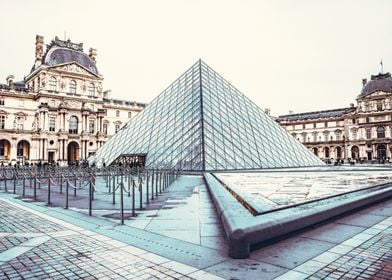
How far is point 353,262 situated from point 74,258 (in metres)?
3.09

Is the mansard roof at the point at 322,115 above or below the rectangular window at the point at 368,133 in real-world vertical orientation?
above

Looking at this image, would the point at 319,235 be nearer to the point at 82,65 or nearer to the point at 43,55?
the point at 82,65

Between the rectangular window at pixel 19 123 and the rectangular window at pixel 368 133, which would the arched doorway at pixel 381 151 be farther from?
the rectangular window at pixel 19 123

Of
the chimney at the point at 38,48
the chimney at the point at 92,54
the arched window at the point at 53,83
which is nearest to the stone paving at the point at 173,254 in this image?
the arched window at the point at 53,83

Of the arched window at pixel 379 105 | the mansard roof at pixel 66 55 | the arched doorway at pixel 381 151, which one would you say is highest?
the mansard roof at pixel 66 55

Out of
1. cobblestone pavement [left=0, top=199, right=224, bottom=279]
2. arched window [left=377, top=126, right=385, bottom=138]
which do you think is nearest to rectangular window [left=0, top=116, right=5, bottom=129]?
cobblestone pavement [left=0, top=199, right=224, bottom=279]

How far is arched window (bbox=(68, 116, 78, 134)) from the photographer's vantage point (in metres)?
48.7

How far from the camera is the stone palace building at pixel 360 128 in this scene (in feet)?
187

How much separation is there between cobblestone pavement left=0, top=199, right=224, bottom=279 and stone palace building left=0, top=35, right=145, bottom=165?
4341 cm

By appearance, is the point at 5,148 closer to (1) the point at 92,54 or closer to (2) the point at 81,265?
(1) the point at 92,54

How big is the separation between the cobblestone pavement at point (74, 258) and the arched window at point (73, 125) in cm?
4714

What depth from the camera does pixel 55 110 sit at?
153 feet

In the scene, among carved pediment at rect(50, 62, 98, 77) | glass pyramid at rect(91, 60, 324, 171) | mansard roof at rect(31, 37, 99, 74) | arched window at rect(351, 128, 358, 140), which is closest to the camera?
glass pyramid at rect(91, 60, 324, 171)

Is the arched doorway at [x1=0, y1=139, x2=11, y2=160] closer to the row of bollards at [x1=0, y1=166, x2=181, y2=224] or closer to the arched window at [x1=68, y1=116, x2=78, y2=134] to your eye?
the arched window at [x1=68, y1=116, x2=78, y2=134]
